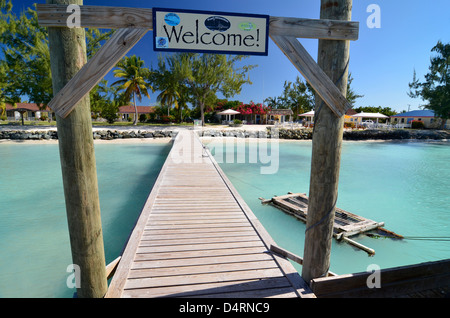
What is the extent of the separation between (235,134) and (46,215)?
62.6 ft

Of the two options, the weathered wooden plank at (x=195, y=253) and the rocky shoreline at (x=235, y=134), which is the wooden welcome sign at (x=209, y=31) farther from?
the rocky shoreline at (x=235, y=134)

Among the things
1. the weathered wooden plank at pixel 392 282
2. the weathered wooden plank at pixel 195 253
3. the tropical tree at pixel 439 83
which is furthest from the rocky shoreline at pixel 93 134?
the tropical tree at pixel 439 83

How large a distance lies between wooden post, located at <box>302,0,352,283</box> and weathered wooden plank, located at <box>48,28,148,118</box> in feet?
5.78

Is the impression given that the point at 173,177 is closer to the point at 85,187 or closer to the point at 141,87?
the point at 85,187

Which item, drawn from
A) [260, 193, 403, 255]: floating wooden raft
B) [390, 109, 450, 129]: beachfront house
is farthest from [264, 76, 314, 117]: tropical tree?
[260, 193, 403, 255]: floating wooden raft

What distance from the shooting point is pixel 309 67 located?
86.5 inches

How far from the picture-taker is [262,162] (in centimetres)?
1458

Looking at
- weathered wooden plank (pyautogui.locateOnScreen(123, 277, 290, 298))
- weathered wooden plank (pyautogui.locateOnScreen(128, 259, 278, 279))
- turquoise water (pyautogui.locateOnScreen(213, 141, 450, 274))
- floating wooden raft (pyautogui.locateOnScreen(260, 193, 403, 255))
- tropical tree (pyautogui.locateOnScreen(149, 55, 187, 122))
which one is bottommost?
turquoise water (pyautogui.locateOnScreen(213, 141, 450, 274))

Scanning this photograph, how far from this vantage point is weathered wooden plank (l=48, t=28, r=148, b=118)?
1.86 m

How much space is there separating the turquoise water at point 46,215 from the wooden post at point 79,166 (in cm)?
242

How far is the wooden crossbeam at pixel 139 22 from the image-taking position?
184 centimetres

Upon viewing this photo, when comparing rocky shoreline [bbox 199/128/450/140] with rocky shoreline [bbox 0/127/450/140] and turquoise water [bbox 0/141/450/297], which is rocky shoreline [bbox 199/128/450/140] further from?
turquoise water [bbox 0/141/450/297]

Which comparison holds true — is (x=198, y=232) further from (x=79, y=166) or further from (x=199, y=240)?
(x=79, y=166)

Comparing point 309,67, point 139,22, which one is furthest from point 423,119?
point 139,22
